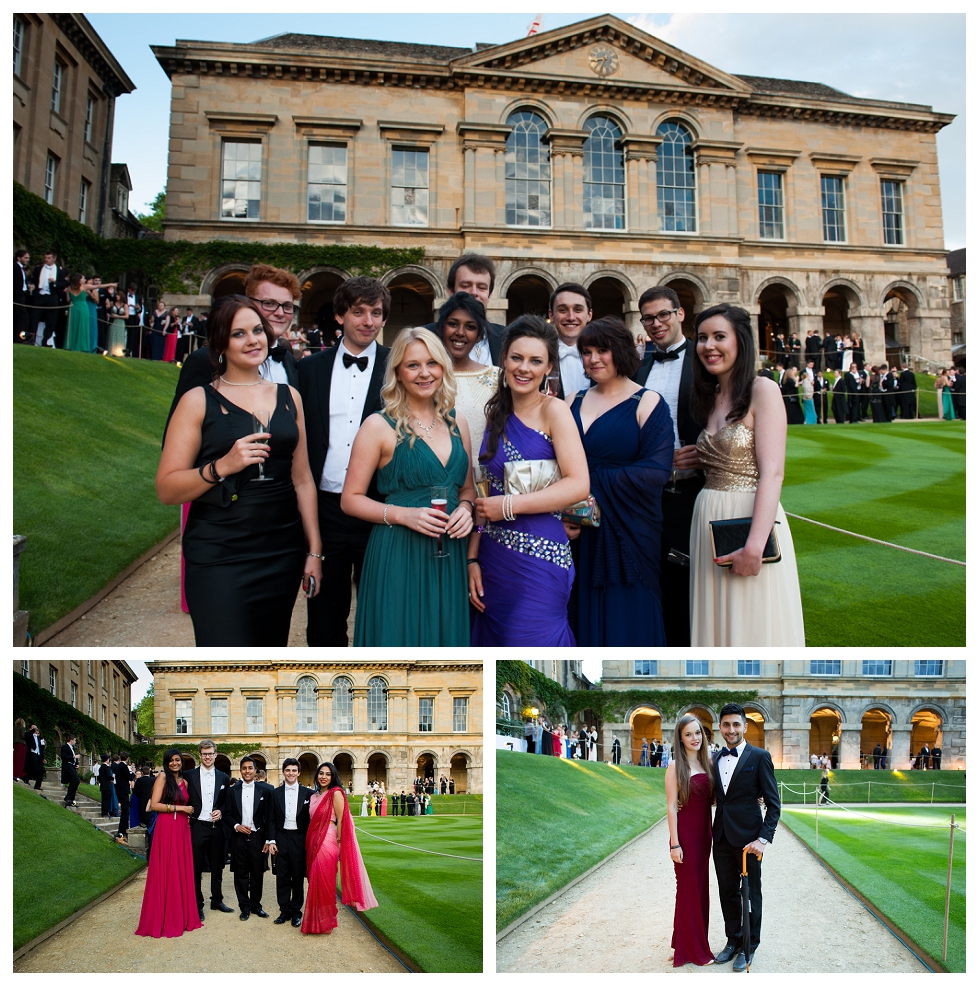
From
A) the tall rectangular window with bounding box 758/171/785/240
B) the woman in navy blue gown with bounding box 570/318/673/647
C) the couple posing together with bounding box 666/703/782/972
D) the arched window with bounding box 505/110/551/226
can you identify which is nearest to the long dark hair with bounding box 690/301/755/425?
the woman in navy blue gown with bounding box 570/318/673/647

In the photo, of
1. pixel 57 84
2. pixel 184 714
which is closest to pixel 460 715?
pixel 184 714

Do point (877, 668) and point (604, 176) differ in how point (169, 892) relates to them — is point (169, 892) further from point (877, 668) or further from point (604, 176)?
point (604, 176)

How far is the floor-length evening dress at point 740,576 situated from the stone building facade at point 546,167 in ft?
85.6

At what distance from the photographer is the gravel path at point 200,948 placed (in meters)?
4.68

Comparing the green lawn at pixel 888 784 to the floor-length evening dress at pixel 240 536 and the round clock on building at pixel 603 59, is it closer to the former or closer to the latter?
the floor-length evening dress at pixel 240 536

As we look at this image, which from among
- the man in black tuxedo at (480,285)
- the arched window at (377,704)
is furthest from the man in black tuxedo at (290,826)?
the man in black tuxedo at (480,285)

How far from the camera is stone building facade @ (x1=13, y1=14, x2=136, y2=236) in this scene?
85.5 ft

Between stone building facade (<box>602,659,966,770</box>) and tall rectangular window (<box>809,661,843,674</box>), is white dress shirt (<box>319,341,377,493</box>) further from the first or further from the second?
tall rectangular window (<box>809,661,843,674</box>)

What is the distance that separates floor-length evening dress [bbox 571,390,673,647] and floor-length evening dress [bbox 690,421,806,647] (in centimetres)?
28

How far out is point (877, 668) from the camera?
5004mm

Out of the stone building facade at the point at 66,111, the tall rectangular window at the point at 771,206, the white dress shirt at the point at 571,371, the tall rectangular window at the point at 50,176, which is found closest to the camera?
the white dress shirt at the point at 571,371

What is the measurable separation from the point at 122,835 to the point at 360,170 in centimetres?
2887

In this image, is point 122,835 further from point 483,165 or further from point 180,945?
point 483,165

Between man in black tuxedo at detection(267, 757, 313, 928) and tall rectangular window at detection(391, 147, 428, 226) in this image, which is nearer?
man in black tuxedo at detection(267, 757, 313, 928)
